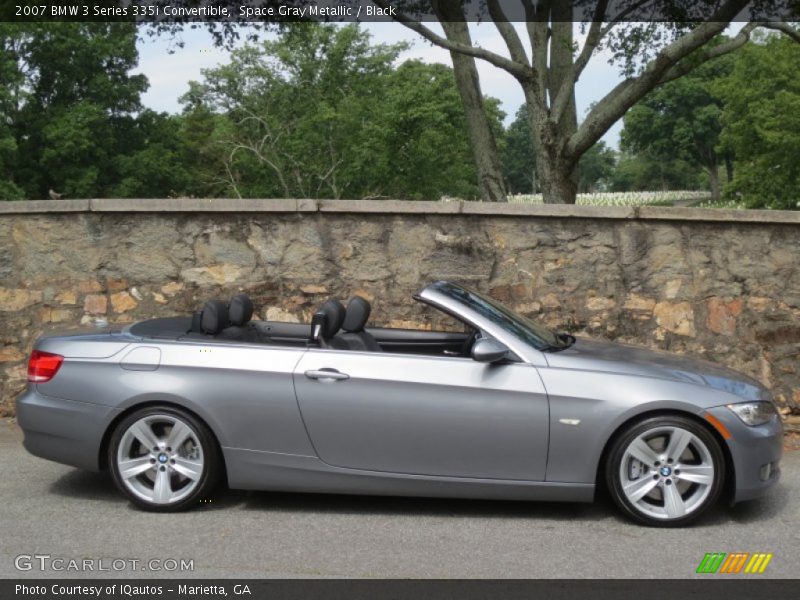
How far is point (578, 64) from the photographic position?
46.0 feet

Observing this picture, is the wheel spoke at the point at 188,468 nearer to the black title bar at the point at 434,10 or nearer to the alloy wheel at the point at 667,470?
the alloy wheel at the point at 667,470

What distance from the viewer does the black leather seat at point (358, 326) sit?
19.1 feet

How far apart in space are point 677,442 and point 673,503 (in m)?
0.33

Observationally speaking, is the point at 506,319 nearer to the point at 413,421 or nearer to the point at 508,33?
the point at 413,421

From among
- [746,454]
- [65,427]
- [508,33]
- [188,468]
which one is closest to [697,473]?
[746,454]

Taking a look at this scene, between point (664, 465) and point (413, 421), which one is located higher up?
point (413, 421)

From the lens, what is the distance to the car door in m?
5.10

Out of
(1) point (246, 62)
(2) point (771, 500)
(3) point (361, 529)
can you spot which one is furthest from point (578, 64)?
(1) point (246, 62)

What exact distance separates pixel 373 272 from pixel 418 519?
334cm

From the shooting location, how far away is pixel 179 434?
532cm

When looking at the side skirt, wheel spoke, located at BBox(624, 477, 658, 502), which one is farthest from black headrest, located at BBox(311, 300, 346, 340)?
wheel spoke, located at BBox(624, 477, 658, 502)

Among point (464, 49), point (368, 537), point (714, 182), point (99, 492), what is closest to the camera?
point (368, 537)

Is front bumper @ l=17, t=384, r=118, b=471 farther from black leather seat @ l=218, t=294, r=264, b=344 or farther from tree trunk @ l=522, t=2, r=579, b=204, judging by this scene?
tree trunk @ l=522, t=2, r=579, b=204

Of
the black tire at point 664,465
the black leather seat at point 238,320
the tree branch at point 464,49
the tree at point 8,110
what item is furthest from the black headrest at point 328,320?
the tree at point 8,110
